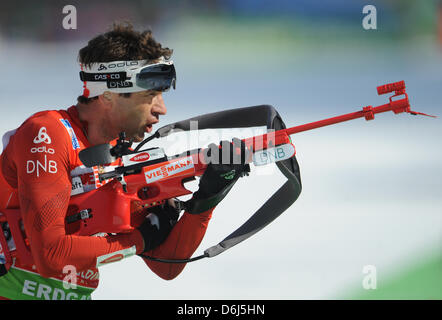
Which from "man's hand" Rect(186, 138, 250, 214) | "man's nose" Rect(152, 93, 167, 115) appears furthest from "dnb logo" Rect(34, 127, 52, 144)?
"man's hand" Rect(186, 138, 250, 214)

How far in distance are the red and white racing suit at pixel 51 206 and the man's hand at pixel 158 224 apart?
6 centimetres

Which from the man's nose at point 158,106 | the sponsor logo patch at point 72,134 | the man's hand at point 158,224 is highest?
the man's nose at point 158,106

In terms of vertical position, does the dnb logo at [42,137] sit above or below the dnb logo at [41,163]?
above

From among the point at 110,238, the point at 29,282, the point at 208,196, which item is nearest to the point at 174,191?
the point at 208,196

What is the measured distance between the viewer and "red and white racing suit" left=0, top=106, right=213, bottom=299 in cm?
252

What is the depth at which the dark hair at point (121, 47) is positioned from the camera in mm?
2908

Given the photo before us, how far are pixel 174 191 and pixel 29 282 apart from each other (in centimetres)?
89

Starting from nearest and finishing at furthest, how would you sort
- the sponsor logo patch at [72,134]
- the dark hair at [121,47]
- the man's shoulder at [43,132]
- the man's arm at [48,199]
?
the man's arm at [48,199] → the man's shoulder at [43,132] → the sponsor logo patch at [72,134] → the dark hair at [121,47]

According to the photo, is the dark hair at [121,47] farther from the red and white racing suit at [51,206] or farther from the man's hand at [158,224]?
the man's hand at [158,224]

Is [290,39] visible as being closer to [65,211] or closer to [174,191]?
[174,191]

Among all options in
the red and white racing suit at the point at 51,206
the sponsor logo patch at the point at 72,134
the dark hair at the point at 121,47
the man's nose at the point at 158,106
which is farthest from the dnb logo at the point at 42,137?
the man's nose at the point at 158,106

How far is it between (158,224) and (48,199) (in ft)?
2.22

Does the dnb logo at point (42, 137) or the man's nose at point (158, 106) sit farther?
the man's nose at point (158, 106)

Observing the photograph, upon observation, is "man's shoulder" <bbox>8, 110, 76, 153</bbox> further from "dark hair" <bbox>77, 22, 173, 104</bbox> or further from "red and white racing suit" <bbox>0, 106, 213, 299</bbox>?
"dark hair" <bbox>77, 22, 173, 104</bbox>
